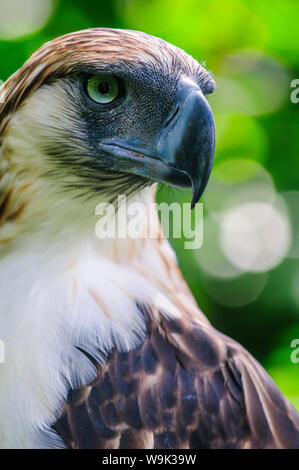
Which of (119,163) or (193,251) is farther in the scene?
(193,251)

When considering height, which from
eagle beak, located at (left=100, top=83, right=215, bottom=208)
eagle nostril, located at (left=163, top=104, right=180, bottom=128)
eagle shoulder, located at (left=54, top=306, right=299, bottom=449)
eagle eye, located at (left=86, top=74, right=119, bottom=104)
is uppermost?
eagle eye, located at (left=86, top=74, right=119, bottom=104)

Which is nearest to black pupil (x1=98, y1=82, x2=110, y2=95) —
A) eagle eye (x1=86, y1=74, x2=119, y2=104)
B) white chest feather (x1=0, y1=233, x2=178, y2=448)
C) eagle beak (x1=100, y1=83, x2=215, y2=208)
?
eagle eye (x1=86, y1=74, x2=119, y2=104)

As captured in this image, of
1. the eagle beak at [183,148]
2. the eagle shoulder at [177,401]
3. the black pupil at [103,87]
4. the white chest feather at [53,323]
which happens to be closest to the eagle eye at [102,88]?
the black pupil at [103,87]

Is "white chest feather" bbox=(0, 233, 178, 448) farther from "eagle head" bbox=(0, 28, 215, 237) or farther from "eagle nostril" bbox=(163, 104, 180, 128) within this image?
"eagle nostril" bbox=(163, 104, 180, 128)

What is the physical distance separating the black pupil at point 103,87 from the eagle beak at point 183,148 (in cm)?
14

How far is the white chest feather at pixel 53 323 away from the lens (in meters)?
1.64

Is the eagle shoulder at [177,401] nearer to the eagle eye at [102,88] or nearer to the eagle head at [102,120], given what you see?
the eagle head at [102,120]

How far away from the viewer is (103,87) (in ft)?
5.55

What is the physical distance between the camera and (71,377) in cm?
166

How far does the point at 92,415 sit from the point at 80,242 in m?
0.45

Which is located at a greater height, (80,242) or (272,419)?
(80,242)

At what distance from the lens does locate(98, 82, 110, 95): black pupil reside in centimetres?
169
